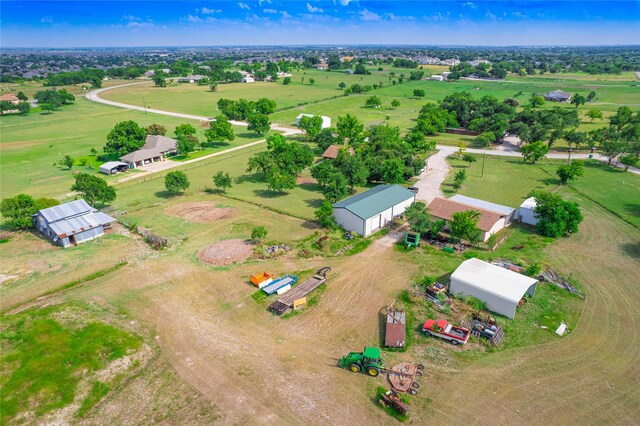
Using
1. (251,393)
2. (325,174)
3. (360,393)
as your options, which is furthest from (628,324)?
(325,174)

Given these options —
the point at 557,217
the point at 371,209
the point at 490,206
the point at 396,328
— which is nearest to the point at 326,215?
the point at 371,209

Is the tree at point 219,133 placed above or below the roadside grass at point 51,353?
above

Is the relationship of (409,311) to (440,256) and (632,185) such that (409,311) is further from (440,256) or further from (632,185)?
(632,185)

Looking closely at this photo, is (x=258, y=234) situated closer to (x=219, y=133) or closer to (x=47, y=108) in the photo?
(x=219, y=133)

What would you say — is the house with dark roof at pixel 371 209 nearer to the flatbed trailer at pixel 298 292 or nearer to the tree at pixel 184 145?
the flatbed trailer at pixel 298 292

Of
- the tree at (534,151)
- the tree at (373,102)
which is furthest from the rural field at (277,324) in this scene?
the tree at (373,102)

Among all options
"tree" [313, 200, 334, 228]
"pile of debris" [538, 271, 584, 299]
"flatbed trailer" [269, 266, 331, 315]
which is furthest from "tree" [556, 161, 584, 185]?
"flatbed trailer" [269, 266, 331, 315]

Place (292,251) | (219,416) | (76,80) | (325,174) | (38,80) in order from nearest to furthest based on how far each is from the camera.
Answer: (219,416), (292,251), (325,174), (76,80), (38,80)

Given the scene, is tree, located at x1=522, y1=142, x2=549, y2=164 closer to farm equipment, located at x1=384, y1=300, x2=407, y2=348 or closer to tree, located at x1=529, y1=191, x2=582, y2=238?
tree, located at x1=529, y1=191, x2=582, y2=238
